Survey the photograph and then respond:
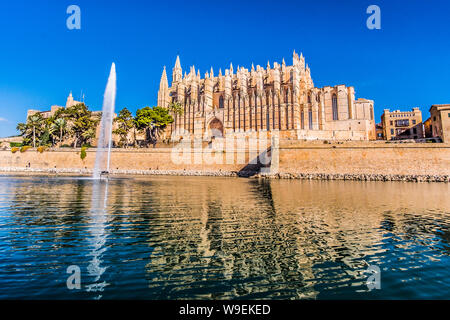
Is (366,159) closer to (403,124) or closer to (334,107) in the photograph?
(334,107)

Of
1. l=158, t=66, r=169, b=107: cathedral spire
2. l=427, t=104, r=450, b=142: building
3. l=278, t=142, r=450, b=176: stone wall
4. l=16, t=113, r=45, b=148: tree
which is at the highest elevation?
l=158, t=66, r=169, b=107: cathedral spire

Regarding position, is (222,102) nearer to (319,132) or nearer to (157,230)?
(319,132)

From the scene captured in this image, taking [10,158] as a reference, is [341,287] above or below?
below

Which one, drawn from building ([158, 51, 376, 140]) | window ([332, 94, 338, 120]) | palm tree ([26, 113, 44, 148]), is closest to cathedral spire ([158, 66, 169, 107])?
building ([158, 51, 376, 140])

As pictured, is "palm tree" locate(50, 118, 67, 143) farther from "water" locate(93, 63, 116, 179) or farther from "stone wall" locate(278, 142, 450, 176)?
"stone wall" locate(278, 142, 450, 176)

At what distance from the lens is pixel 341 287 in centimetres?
411

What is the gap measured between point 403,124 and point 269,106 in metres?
28.5

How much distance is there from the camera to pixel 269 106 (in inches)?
2114

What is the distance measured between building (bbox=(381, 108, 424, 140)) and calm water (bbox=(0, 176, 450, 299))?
51997 millimetres

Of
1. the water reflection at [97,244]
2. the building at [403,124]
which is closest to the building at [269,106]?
the building at [403,124]

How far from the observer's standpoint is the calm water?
4.00 meters

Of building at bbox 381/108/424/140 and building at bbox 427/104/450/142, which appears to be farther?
building at bbox 381/108/424/140
